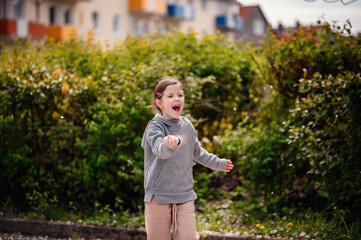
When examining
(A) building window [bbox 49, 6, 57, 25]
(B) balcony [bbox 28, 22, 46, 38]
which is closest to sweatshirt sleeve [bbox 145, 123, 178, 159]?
(B) balcony [bbox 28, 22, 46, 38]

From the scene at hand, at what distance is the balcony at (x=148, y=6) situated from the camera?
35688 millimetres

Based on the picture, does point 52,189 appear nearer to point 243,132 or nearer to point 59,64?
point 59,64

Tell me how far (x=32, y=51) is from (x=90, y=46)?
0.89m

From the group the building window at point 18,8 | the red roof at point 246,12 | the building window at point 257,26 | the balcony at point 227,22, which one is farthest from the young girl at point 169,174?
the building window at point 257,26

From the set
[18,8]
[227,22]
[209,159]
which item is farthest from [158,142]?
[227,22]

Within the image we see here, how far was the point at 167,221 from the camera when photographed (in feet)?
13.5

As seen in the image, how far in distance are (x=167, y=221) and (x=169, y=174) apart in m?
0.38

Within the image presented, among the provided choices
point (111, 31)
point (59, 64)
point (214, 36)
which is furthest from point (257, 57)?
point (111, 31)

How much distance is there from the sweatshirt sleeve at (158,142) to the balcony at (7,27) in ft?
72.2

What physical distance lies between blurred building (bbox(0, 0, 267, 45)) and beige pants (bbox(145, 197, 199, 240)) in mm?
4669

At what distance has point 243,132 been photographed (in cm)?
680

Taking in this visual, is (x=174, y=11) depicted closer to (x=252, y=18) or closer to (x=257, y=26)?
(x=252, y=18)

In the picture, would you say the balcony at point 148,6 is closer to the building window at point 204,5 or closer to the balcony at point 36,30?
the building window at point 204,5

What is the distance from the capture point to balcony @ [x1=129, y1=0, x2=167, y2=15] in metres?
35.7
